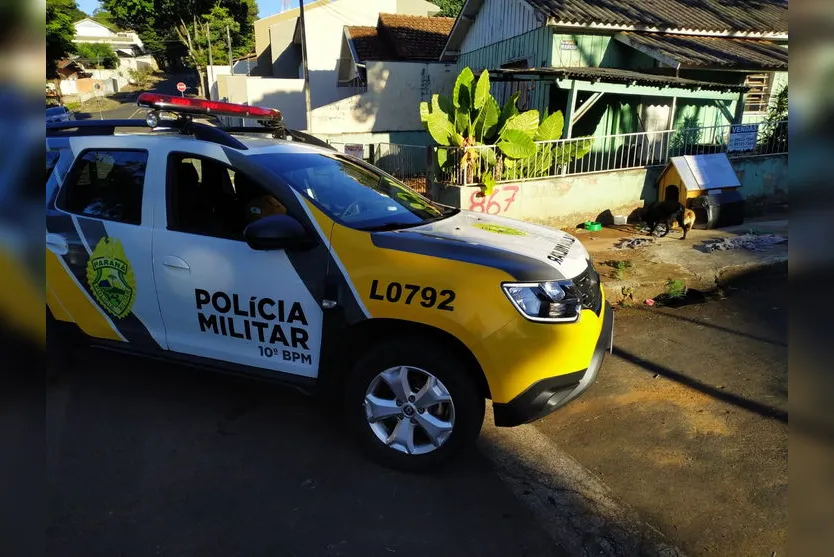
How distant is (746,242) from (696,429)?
5.41 m

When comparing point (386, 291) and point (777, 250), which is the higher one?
point (386, 291)

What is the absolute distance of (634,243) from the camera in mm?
8000

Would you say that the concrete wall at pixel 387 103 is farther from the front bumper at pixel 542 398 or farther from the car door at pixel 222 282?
the front bumper at pixel 542 398

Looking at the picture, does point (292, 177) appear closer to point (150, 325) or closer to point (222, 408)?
point (150, 325)

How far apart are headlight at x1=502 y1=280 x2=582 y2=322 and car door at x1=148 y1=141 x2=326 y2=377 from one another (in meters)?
1.06

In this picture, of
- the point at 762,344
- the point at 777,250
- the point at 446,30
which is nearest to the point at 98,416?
the point at 762,344

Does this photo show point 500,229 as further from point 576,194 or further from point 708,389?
point 576,194

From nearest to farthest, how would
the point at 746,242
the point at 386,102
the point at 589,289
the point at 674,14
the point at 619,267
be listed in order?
1. the point at 589,289
2. the point at 619,267
3. the point at 746,242
4. the point at 674,14
5. the point at 386,102

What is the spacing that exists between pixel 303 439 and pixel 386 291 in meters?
1.22

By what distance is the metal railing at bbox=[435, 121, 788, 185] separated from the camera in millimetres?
8750

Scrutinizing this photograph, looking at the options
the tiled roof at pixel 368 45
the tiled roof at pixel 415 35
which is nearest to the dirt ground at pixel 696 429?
the tiled roof at pixel 415 35

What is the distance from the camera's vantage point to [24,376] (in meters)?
0.94

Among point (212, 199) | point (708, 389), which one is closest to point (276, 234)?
point (212, 199)

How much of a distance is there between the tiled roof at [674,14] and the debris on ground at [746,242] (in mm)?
6669
